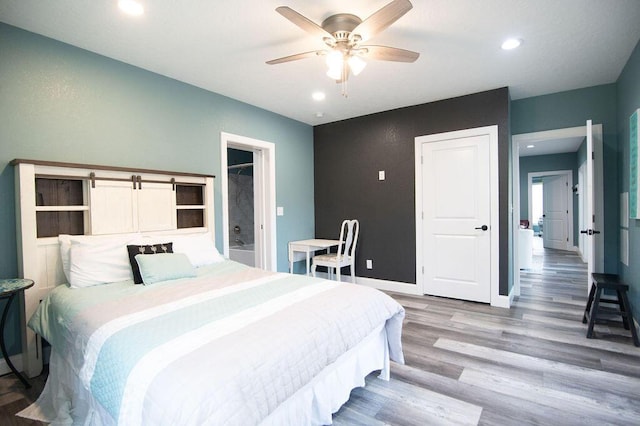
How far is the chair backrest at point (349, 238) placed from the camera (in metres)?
4.25

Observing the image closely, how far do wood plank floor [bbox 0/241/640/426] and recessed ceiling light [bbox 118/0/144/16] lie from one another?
255 centimetres

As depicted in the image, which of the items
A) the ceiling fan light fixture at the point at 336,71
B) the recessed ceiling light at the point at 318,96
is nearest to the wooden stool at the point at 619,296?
the ceiling fan light fixture at the point at 336,71

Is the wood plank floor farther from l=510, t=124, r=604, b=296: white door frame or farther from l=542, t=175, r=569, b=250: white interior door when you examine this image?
l=542, t=175, r=569, b=250: white interior door

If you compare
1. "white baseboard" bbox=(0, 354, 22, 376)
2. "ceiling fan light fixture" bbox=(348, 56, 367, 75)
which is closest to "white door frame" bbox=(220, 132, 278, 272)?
"ceiling fan light fixture" bbox=(348, 56, 367, 75)

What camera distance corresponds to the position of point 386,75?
10.4ft

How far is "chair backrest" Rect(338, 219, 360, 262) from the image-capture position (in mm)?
4253

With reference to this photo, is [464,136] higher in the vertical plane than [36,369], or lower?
higher

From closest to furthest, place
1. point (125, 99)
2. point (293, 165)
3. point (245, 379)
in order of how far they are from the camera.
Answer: point (245, 379) → point (125, 99) → point (293, 165)

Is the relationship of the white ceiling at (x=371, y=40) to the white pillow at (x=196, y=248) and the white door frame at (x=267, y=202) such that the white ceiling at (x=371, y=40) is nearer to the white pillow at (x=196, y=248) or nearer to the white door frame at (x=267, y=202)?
the white door frame at (x=267, y=202)

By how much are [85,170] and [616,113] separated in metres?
5.28

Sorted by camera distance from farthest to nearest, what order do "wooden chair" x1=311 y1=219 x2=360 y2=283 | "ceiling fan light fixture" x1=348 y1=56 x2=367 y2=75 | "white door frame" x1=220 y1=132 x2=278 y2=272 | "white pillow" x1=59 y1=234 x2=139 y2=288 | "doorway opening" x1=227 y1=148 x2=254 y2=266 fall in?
"doorway opening" x1=227 y1=148 x2=254 y2=266 < "white door frame" x1=220 y1=132 x2=278 y2=272 < "wooden chair" x1=311 y1=219 x2=360 y2=283 < "ceiling fan light fixture" x1=348 y1=56 x2=367 y2=75 < "white pillow" x1=59 y1=234 x2=139 y2=288

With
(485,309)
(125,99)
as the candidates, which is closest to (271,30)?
(125,99)

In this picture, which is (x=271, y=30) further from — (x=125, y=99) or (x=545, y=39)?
(x=545, y=39)

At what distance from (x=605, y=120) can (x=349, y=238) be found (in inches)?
127
